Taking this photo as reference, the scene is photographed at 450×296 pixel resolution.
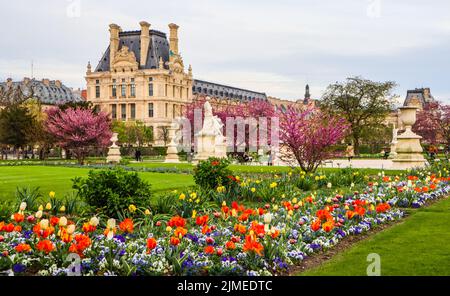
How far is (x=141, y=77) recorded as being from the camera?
88.6 m

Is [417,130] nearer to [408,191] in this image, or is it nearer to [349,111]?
[349,111]

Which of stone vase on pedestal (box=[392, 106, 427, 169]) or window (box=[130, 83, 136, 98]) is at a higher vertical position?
window (box=[130, 83, 136, 98])

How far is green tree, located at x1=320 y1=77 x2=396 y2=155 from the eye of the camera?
52219mm

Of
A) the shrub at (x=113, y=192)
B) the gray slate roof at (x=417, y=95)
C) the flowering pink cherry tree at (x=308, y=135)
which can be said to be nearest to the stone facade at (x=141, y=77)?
the gray slate roof at (x=417, y=95)

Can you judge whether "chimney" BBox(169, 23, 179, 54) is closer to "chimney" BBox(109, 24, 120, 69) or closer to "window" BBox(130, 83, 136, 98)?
"window" BBox(130, 83, 136, 98)

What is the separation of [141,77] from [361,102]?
45395 mm

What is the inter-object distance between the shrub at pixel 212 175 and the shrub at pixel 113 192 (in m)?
3.32

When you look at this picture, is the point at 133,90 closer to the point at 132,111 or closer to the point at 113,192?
the point at 132,111

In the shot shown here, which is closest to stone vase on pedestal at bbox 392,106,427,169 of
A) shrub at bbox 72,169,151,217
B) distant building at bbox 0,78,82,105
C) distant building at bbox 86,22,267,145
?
shrub at bbox 72,169,151,217

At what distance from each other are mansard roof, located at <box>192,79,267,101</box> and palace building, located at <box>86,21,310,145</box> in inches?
541

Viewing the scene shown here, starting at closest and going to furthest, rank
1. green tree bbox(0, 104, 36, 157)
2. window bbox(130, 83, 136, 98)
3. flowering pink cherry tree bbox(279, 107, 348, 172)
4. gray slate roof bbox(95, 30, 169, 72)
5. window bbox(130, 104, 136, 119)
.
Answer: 1. flowering pink cherry tree bbox(279, 107, 348, 172)
2. green tree bbox(0, 104, 36, 157)
3. gray slate roof bbox(95, 30, 169, 72)
4. window bbox(130, 83, 136, 98)
5. window bbox(130, 104, 136, 119)

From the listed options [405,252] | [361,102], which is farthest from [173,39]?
[405,252]

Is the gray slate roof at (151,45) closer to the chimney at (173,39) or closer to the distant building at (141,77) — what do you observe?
the distant building at (141,77)
